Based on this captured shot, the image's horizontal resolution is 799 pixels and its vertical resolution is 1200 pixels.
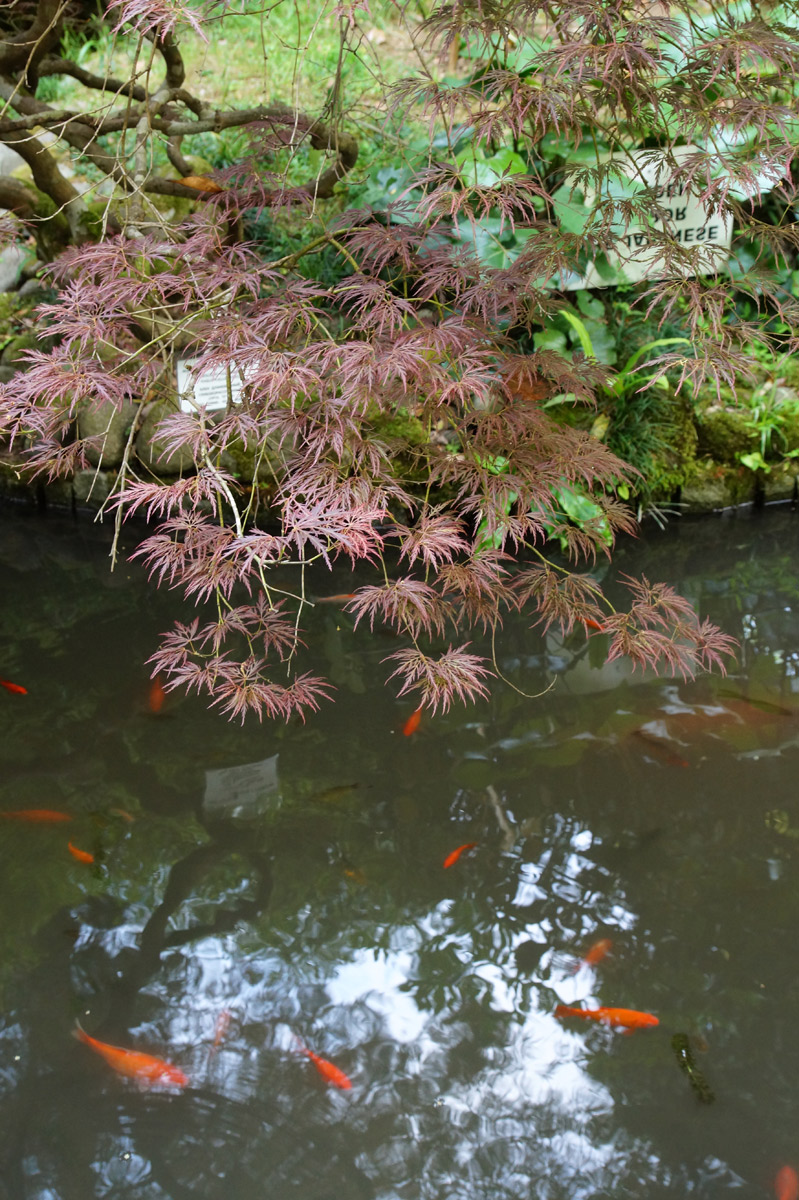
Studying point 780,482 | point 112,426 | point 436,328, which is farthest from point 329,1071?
point 780,482

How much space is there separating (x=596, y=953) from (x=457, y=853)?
1.32 feet

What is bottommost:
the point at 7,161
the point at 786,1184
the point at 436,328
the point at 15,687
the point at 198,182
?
the point at 15,687

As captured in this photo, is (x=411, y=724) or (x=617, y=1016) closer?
(x=617, y=1016)

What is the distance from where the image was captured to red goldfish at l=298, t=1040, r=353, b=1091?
168 centimetres

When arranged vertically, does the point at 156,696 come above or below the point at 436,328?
below

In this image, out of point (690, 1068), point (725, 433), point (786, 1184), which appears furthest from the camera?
point (725, 433)

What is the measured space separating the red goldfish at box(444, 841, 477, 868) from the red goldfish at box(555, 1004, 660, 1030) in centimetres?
44

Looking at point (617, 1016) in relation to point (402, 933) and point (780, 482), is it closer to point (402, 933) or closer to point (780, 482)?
point (402, 933)

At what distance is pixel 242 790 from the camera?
239 cm

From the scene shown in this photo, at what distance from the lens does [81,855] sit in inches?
86.3

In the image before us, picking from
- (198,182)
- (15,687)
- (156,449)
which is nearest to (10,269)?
(156,449)

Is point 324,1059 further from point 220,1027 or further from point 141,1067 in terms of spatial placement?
point 141,1067

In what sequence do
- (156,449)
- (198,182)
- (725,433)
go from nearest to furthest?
(198,182), (156,449), (725,433)

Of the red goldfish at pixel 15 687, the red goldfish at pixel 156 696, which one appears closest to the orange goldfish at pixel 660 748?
the red goldfish at pixel 156 696
